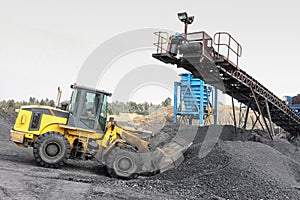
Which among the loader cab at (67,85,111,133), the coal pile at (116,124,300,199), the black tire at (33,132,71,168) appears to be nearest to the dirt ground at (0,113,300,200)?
the coal pile at (116,124,300,199)

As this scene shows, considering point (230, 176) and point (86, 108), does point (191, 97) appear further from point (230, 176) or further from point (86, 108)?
point (230, 176)

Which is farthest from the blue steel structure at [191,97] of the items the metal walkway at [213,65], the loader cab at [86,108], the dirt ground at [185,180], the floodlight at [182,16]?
the loader cab at [86,108]

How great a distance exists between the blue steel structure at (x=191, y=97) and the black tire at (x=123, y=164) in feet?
36.5

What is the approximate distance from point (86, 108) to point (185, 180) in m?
3.44

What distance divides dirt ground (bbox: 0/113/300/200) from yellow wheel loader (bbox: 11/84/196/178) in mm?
482

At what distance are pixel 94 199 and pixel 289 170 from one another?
6464 millimetres

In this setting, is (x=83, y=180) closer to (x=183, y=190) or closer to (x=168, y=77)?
(x=183, y=190)

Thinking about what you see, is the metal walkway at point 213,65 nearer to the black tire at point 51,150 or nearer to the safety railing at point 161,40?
the safety railing at point 161,40

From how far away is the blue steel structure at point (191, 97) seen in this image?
19.3 metres

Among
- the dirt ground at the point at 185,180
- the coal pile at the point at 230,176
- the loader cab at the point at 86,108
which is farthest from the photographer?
the loader cab at the point at 86,108

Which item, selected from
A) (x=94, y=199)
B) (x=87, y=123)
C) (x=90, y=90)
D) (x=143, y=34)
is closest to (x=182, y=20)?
(x=143, y=34)

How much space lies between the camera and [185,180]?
743 cm

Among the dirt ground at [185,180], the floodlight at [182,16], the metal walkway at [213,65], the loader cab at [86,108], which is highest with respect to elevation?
the floodlight at [182,16]

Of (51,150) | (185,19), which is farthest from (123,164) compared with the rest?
(185,19)
